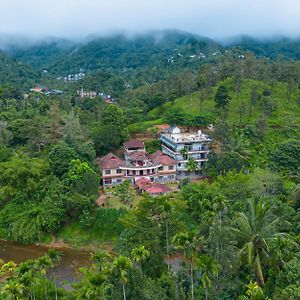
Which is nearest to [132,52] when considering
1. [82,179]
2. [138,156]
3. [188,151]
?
[188,151]

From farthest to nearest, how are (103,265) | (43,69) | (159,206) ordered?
(43,69)
(159,206)
(103,265)

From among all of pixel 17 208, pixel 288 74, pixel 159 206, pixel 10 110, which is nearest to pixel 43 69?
pixel 10 110

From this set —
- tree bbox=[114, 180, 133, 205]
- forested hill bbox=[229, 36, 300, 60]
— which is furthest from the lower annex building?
forested hill bbox=[229, 36, 300, 60]

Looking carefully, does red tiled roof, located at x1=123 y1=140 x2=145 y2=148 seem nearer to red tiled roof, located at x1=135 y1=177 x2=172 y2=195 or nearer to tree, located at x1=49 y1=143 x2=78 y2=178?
red tiled roof, located at x1=135 y1=177 x2=172 y2=195

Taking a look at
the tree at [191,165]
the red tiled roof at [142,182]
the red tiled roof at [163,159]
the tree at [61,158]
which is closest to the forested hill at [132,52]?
the red tiled roof at [163,159]

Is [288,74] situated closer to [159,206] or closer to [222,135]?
[222,135]

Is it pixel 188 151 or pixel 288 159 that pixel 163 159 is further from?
pixel 288 159
